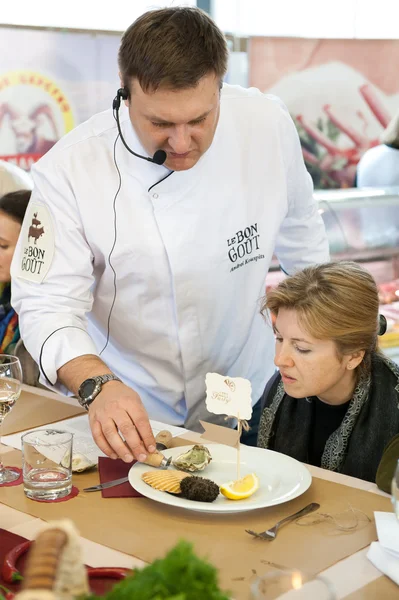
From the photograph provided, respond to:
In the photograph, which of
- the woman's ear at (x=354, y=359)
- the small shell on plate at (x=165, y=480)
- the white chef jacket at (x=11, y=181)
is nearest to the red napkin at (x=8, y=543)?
the small shell on plate at (x=165, y=480)

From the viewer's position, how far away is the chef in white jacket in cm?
174

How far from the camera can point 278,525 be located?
1339 mm

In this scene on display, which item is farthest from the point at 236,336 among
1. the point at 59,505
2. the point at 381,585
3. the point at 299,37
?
the point at 299,37

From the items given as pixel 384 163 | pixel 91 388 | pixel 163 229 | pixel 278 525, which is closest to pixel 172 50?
pixel 163 229

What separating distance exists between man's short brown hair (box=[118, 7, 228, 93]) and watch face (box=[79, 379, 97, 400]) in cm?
61

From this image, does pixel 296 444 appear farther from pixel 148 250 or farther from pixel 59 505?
pixel 59 505

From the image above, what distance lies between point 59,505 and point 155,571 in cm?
81

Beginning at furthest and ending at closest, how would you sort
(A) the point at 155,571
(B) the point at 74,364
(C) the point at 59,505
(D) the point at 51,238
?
(D) the point at 51,238 < (B) the point at 74,364 < (C) the point at 59,505 < (A) the point at 155,571

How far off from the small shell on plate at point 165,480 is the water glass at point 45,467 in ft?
0.47

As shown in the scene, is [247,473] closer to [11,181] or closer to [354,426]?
[354,426]

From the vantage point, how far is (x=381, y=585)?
116 centimetres

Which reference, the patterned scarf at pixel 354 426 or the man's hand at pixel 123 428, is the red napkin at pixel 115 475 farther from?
the patterned scarf at pixel 354 426

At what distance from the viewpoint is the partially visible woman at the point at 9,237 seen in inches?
104

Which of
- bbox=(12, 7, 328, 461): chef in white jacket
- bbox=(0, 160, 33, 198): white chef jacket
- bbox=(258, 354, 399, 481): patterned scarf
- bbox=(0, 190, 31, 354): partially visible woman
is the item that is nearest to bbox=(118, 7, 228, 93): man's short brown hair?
bbox=(12, 7, 328, 461): chef in white jacket
